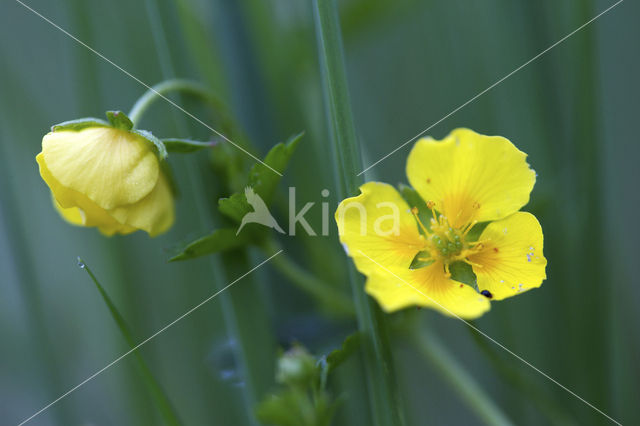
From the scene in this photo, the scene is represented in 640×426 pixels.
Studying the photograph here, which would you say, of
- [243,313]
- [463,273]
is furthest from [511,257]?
[243,313]

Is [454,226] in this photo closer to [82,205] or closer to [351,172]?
[351,172]

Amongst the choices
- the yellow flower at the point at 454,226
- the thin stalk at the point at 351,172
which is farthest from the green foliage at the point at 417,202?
the thin stalk at the point at 351,172

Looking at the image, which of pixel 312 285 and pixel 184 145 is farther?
pixel 312 285

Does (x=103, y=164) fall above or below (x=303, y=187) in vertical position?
above

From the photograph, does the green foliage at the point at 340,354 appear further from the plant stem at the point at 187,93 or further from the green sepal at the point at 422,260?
the plant stem at the point at 187,93

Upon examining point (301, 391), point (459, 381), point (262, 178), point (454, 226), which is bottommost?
point (459, 381)

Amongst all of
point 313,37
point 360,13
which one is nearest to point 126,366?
point 313,37
